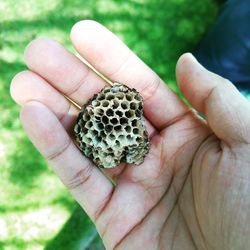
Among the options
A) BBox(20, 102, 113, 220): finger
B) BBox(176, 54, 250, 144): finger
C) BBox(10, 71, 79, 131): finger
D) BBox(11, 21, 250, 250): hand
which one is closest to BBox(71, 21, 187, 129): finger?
BBox(11, 21, 250, 250): hand

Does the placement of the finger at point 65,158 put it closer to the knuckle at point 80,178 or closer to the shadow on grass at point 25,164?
the knuckle at point 80,178

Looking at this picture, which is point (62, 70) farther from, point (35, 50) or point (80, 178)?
point (80, 178)

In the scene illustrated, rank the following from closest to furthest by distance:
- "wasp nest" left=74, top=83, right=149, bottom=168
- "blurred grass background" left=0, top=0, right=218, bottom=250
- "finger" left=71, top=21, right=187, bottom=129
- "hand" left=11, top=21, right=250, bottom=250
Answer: "hand" left=11, top=21, right=250, bottom=250, "wasp nest" left=74, top=83, right=149, bottom=168, "finger" left=71, top=21, right=187, bottom=129, "blurred grass background" left=0, top=0, right=218, bottom=250

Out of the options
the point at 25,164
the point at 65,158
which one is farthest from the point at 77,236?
the point at 65,158

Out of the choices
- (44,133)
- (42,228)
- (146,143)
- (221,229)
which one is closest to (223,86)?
(146,143)

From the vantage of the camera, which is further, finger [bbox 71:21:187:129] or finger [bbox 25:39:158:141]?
finger [bbox 71:21:187:129]

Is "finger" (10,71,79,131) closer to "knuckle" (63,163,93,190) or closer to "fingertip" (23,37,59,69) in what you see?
"fingertip" (23,37,59,69)

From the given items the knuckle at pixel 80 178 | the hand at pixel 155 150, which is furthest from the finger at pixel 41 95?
the knuckle at pixel 80 178
